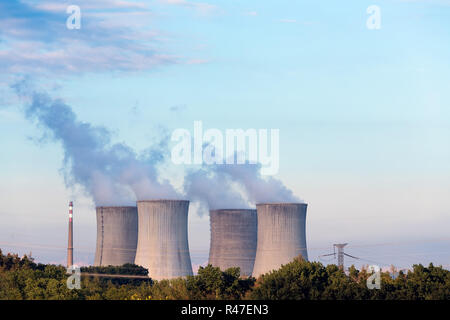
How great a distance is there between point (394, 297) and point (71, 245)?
37.4 meters

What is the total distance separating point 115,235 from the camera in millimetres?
54438

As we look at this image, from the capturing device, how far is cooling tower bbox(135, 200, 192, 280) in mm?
49469

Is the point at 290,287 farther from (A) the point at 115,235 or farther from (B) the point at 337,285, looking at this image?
(A) the point at 115,235

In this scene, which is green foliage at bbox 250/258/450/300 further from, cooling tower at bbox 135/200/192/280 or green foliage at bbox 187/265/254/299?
cooling tower at bbox 135/200/192/280

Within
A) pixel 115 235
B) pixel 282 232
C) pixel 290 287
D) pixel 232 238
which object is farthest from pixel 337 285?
pixel 115 235

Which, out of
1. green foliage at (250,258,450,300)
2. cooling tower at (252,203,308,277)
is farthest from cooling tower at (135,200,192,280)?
green foliage at (250,258,450,300)

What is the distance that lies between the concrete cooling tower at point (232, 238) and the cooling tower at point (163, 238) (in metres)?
2.16

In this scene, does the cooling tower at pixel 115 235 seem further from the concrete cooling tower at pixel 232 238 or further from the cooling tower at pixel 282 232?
the cooling tower at pixel 282 232

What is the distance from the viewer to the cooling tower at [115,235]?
5419 cm

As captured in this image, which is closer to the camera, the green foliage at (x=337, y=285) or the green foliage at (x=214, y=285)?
the green foliage at (x=337, y=285)

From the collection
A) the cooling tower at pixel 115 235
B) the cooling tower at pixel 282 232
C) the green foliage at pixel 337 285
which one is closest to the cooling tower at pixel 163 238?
the cooling tower at pixel 115 235

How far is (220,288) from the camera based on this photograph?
1232 inches
